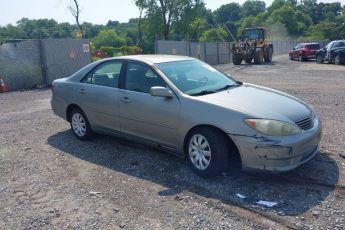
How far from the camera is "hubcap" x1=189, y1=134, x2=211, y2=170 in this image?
4793 mm

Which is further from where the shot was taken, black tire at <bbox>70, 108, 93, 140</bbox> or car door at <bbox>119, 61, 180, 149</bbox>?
black tire at <bbox>70, 108, 93, 140</bbox>

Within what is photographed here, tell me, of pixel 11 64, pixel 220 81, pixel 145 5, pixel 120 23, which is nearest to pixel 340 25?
pixel 145 5

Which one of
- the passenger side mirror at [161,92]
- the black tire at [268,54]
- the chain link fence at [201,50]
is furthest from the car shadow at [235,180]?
the black tire at [268,54]

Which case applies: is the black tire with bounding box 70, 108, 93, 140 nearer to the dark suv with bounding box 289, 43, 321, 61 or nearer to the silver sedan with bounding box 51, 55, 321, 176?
the silver sedan with bounding box 51, 55, 321, 176

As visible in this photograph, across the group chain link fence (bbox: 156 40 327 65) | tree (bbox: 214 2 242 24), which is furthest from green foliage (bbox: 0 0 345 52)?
chain link fence (bbox: 156 40 327 65)

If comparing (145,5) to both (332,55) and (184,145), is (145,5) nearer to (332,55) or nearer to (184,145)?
(332,55)

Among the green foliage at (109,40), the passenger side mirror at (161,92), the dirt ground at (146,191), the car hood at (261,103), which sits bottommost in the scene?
the dirt ground at (146,191)

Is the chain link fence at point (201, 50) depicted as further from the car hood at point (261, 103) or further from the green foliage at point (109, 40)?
the green foliage at point (109, 40)

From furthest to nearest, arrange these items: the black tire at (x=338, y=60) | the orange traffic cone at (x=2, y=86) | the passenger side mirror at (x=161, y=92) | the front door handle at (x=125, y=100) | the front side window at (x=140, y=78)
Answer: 1. the black tire at (x=338, y=60)
2. the orange traffic cone at (x=2, y=86)
3. the front door handle at (x=125, y=100)
4. the front side window at (x=140, y=78)
5. the passenger side mirror at (x=161, y=92)

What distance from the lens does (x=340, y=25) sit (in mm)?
71000

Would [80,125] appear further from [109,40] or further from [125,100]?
[109,40]

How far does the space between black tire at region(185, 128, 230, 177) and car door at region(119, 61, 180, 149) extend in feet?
1.10

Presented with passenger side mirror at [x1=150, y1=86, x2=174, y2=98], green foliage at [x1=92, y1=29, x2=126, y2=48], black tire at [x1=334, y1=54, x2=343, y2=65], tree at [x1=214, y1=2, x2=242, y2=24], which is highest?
tree at [x1=214, y1=2, x2=242, y2=24]

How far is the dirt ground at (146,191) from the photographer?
12.9 ft
